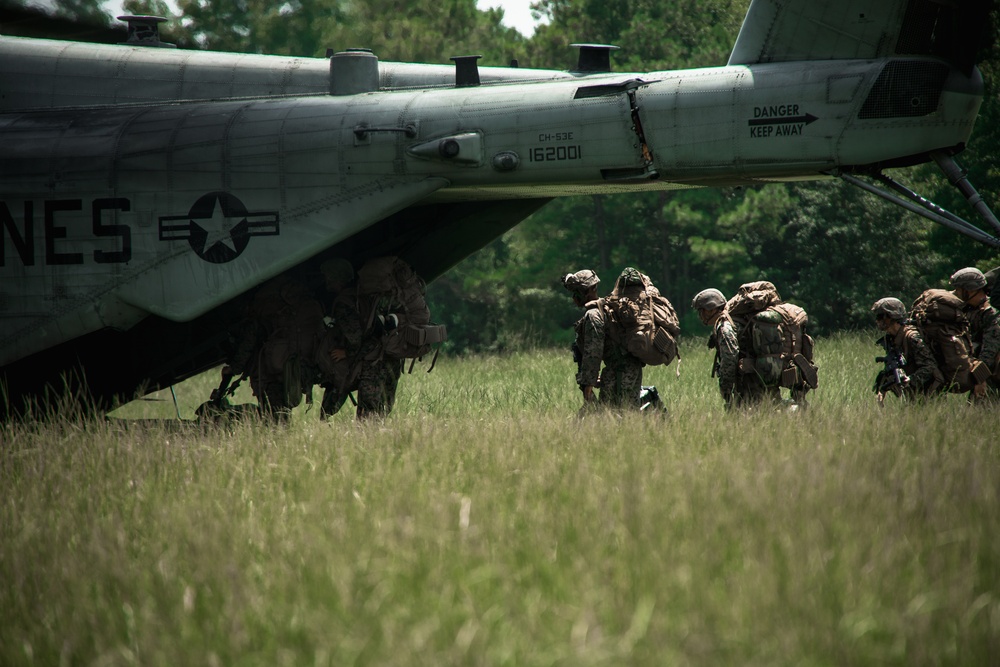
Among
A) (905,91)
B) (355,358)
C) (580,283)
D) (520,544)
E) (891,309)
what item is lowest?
(520,544)

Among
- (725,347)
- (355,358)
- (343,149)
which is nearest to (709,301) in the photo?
(725,347)

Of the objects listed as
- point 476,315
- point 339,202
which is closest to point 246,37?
point 476,315

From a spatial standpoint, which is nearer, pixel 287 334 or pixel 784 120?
pixel 784 120

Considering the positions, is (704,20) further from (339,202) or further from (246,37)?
(339,202)

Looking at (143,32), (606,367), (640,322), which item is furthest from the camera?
(143,32)

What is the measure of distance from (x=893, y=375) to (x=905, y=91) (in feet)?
7.67

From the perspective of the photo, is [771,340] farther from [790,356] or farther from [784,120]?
[784,120]

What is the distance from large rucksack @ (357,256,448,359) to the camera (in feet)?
28.1

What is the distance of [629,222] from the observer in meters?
28.8

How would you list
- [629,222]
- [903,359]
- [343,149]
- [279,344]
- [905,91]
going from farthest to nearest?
[629,222] → [279,344] → [343,149] → [903,359] → [905,91]

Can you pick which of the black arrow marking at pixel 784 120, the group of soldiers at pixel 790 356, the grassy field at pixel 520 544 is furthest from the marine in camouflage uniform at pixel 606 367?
the black arrow marking at pixel 784 120

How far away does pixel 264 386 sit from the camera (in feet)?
29.7

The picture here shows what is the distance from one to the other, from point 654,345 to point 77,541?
4719 mm

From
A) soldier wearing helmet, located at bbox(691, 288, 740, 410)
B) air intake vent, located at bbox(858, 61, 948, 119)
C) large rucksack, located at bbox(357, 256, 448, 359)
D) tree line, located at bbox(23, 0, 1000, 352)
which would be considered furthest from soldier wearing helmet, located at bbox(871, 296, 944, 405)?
tree line, located at bbox(23, 0, 1000, 352)
